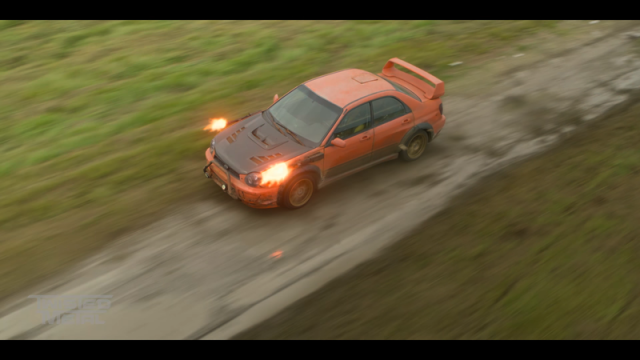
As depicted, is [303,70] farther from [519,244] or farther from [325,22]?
[519,244]

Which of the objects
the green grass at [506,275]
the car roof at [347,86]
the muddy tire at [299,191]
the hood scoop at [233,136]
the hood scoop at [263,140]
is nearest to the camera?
the green grass at [506,275]

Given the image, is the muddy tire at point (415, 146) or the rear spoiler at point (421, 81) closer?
the muddy tire at point (415, 146)

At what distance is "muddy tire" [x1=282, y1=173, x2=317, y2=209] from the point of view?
26.5 feet

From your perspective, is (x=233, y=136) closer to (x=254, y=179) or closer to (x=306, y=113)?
(x=254, y=179)

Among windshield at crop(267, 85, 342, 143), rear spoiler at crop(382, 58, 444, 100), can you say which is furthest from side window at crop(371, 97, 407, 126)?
rear spoiler at crop(382, 58, 444, 100)

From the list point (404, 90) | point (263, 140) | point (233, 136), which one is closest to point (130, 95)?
Result: point (233, 136)

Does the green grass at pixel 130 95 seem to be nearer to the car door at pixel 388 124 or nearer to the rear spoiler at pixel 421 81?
the rear spoiler at pixel 421 81

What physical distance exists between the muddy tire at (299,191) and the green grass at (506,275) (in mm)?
1601

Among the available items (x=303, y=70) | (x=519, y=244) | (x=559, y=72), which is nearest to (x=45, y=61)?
(x=303, y=70)

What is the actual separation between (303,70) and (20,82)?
672 cm

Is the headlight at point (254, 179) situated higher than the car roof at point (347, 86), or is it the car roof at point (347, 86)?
the car roof at point (347, 86)

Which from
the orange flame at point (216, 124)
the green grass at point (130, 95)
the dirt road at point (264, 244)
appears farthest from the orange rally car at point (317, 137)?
the green grass at point (130, 95)

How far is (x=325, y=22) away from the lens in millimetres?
15984

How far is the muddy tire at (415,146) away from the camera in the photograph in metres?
9.41
